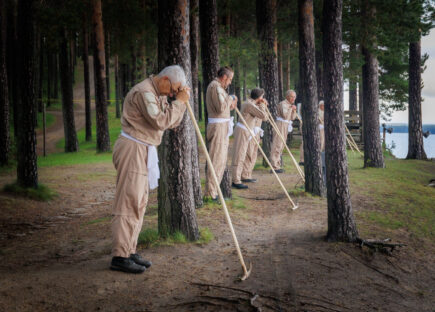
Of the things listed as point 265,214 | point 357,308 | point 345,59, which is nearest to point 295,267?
point 357,308

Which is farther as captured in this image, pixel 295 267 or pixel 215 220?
pixel 215 220

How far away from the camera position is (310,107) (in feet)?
27.8

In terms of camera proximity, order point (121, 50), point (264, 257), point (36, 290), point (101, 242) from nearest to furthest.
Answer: point (36, 290) < point (264, 257) < point (101, 242) < point (121, 50)

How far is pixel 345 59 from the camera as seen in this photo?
15.7 m

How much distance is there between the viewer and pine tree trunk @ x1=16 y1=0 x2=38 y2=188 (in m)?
8.75

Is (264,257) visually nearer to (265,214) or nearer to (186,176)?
(186,176)

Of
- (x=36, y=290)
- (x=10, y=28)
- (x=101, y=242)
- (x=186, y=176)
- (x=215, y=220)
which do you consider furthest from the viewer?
(x=10, y=28)

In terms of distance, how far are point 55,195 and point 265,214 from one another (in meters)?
4.94

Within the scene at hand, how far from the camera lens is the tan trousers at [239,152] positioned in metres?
9.70

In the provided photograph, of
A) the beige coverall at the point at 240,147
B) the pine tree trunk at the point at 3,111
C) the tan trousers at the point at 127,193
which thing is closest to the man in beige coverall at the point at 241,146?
the beige coverall at the point at 240,147

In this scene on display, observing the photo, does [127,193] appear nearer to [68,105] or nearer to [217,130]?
[217,130]

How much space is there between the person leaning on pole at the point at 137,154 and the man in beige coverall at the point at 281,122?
26.9ft

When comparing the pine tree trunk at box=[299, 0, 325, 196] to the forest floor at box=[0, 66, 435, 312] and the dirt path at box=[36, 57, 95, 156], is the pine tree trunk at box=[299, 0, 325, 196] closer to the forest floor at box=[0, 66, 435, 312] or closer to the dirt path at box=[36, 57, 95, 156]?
the forest floor at box=[0, 66, 435, 312]

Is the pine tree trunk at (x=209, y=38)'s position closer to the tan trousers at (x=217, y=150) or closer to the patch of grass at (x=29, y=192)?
the tan trousers at (x=217, y=150)
